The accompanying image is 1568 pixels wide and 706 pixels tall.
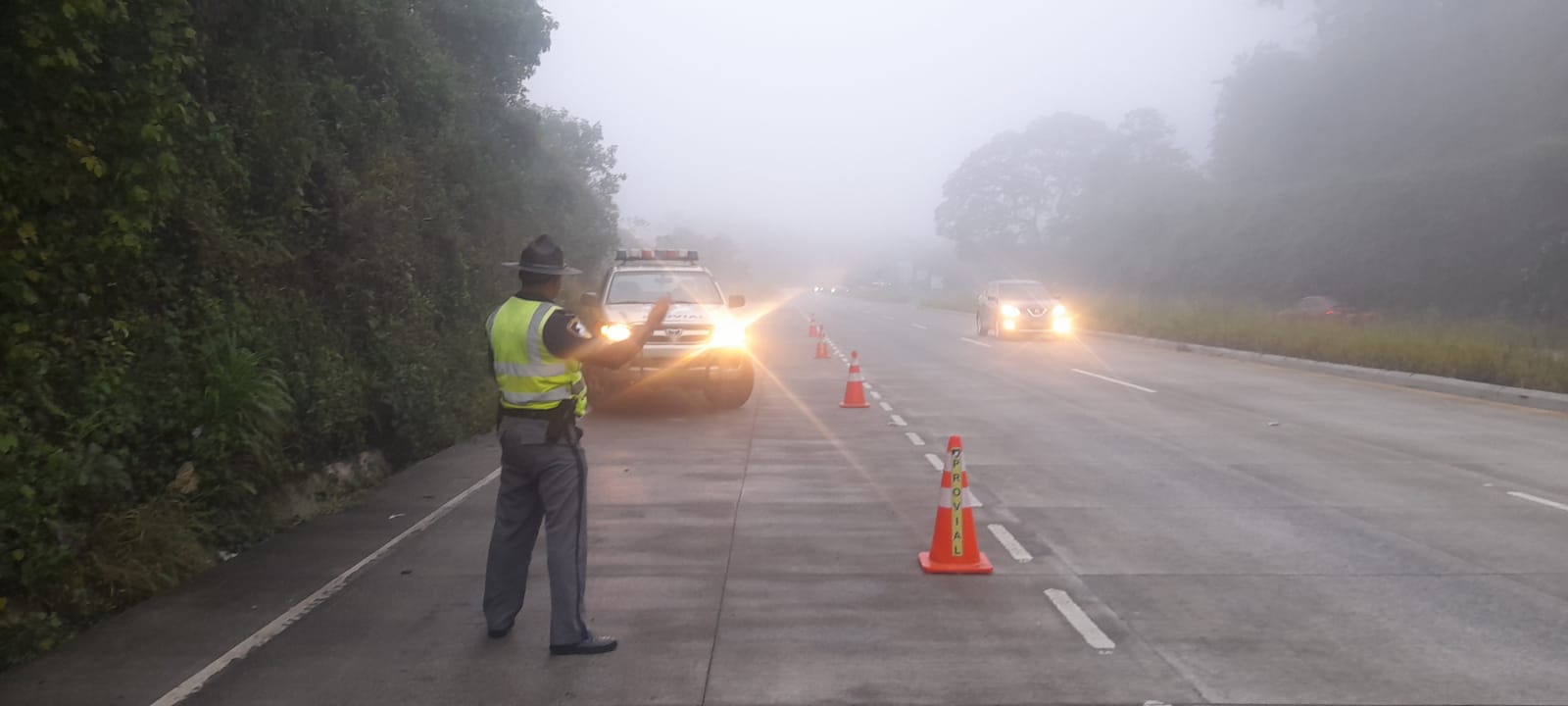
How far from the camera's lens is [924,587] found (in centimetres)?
711

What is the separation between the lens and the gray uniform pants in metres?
5.93

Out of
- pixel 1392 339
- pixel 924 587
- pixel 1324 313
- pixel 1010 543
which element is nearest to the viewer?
pixel 924 587

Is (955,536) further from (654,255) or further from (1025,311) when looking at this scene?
(1025,311)

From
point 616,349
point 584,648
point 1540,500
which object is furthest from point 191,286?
point 1540,500

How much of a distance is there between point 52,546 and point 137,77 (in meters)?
2.87

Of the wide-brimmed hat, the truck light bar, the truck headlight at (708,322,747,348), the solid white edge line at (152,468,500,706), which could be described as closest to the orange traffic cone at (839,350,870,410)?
the truck headlight at (708,322,747,348)

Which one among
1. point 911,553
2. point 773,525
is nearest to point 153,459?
point 773,525

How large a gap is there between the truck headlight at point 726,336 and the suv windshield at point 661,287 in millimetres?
621

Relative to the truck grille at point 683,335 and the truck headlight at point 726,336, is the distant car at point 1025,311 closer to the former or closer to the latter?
the truck headlight at point 726,336

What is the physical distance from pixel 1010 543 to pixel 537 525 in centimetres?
343

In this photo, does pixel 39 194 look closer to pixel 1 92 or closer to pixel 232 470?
pixel 1 92

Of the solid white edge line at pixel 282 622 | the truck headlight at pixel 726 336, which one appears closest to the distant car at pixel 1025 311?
the truck headlight at pixel 726 336

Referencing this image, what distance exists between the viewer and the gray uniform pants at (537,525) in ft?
19.5

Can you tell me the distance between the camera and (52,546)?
6.49 metres
